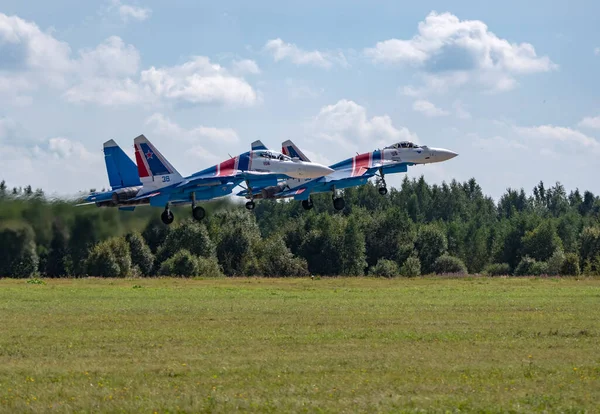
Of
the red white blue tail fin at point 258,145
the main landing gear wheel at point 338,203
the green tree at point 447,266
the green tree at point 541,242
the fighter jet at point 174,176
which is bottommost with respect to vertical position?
the green tree at point 447,266

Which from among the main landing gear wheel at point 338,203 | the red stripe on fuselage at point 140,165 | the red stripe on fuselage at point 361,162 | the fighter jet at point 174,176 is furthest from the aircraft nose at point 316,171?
the red stripe on fuselage at point 140,165

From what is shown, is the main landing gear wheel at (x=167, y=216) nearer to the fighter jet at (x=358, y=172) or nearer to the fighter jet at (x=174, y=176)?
the fighter jet at (x=174, y=176)

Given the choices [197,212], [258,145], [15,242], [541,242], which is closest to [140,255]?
[258,145]

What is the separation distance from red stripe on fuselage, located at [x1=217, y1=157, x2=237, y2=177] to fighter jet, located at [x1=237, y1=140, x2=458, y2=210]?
116 inches

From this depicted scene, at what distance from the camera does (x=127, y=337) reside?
30.1 meters

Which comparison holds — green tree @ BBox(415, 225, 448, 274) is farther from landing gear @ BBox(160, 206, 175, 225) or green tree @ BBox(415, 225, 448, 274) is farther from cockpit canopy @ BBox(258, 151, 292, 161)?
landing gear @ BBox(160, 206, 175, 225)

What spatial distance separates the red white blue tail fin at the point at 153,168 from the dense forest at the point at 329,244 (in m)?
2.12

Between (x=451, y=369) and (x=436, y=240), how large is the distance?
90.0 metres

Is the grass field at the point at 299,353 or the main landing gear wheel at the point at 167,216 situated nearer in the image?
the grass field at the point at 299,353

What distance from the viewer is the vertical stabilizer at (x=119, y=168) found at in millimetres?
43438

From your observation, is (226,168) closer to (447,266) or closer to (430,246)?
(447,266)

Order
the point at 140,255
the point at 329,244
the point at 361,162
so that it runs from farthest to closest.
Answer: the point at 329,244
the point at 140,255
the point at 361,162

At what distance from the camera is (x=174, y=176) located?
1663 inches

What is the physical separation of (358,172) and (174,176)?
1057 cm
